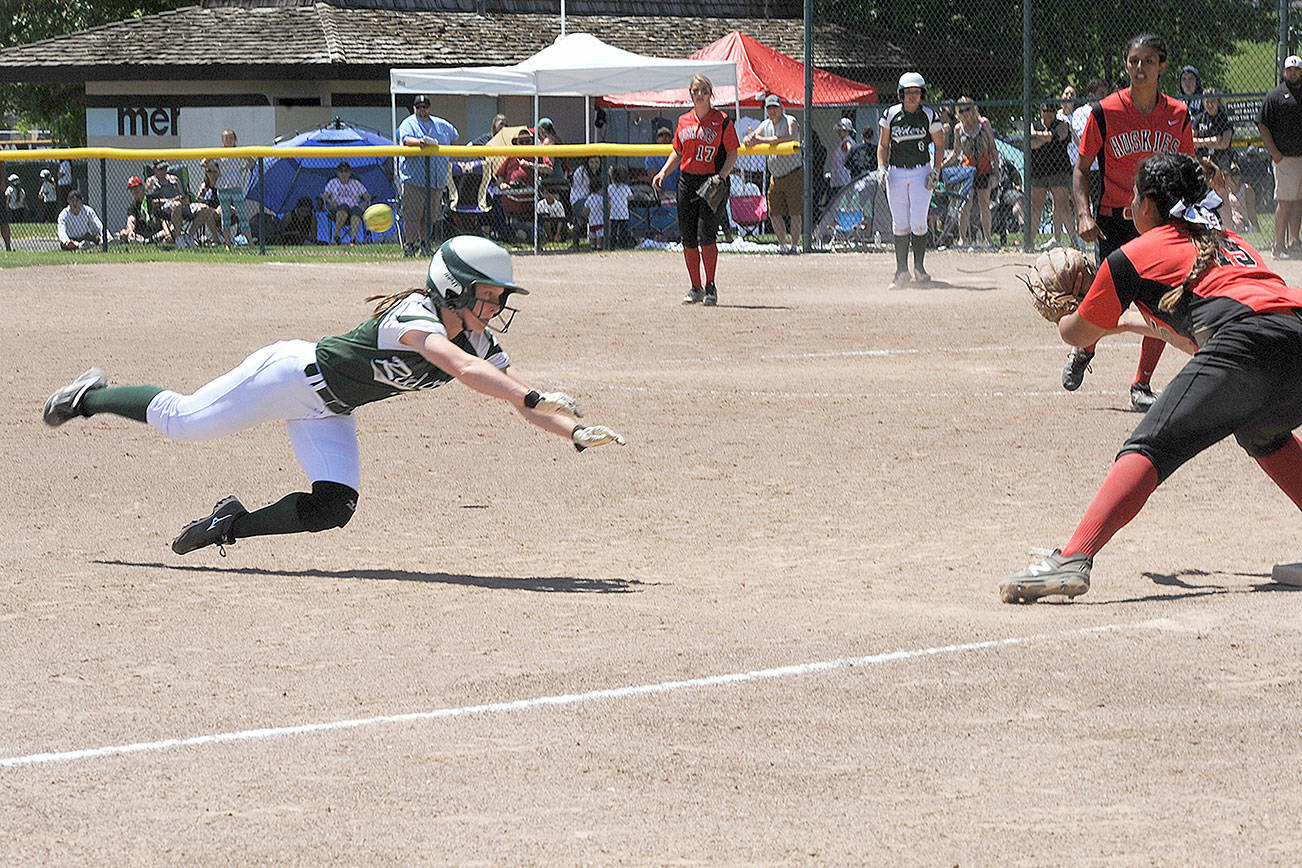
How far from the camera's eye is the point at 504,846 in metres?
4.57

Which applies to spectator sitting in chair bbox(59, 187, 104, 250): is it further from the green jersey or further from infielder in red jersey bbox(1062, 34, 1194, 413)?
the green jersey

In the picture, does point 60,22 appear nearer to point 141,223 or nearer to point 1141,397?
point 141,223

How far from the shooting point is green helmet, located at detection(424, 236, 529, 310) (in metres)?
7.45

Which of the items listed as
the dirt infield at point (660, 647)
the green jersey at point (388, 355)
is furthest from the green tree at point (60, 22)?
the green jersey at point (388, 355)

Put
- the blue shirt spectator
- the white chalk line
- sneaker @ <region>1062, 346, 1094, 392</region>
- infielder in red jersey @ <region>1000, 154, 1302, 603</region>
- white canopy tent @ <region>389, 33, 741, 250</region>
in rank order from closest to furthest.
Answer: the white chalk line → infielder in red jersey @ <region>1000, 154, 1302, 603</region> → sneaker @ <region>1062, 346, 1094, 392</region> → the blue shirt spectator → white canopy tent @ <region>389, 33, 741, 250</region>

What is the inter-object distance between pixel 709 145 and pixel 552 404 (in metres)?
11.5

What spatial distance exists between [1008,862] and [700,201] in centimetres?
1431

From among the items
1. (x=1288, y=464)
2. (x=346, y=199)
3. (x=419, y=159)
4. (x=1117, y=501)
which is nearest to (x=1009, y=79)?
(x=346, y=199)

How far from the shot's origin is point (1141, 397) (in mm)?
11766

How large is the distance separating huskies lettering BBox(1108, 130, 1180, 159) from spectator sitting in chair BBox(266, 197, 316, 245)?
58.4 ft

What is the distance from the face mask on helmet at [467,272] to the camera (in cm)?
745

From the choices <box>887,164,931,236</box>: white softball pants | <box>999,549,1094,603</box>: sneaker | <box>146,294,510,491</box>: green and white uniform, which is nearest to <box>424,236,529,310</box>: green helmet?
<box>146,294,510,491</box>: green and white uniform

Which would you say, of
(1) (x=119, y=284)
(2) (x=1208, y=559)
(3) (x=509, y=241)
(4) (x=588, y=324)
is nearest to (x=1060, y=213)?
(3) (x=509, y=241)

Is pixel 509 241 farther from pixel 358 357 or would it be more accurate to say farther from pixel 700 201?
pixel 358 357
